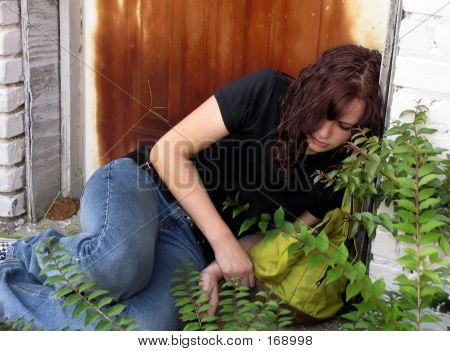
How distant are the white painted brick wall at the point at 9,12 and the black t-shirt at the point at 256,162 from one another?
95cm

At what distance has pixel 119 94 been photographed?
323 centimetres

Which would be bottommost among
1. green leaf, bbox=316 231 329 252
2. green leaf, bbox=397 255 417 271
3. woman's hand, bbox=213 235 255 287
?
woman's hand, bbox=213 235 255 287

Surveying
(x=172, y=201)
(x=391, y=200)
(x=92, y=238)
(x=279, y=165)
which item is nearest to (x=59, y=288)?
(x=92, y=238)

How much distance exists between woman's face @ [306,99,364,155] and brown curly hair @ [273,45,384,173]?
0.7 inches

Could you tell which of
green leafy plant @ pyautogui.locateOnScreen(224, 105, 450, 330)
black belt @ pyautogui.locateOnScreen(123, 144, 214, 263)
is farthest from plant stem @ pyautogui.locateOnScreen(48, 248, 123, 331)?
black belt @ pyautogui.locateOnScreen(123, 144, 214, 263)

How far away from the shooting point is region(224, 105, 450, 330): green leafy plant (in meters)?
1.92

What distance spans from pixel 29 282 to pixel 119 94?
3.35 feet

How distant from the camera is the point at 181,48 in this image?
303 centimetres

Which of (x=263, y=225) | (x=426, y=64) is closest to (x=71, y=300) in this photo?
(x=263, y=225)

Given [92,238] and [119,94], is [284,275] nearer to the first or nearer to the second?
[92,238]

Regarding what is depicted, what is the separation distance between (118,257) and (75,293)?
209mm

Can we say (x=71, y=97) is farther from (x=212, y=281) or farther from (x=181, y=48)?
(x=212, y=281)

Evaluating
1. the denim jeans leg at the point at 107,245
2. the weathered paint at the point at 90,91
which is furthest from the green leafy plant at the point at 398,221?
the weathered paint at the point at 90,91

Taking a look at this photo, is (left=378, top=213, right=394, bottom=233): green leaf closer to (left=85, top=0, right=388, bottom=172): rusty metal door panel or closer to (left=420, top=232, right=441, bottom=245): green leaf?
(left=420, top=232, right=441, bottom=245): green leaf
